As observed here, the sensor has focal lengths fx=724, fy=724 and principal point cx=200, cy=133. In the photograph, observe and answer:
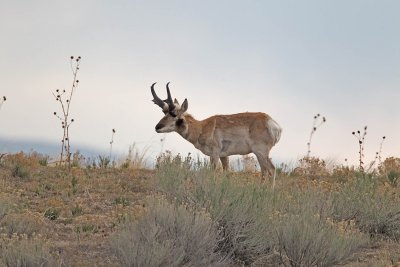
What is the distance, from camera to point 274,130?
49.7 ft

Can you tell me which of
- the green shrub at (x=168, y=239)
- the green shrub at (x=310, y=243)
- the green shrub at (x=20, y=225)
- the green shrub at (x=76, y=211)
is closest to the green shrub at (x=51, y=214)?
the green shrub at (x=76, y=211)

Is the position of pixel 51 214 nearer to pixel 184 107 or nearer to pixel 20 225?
pixel 20 225

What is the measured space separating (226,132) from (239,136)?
292mm

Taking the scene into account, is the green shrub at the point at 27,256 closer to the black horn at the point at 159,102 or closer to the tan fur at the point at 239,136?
the tan fur at the point at 239,136

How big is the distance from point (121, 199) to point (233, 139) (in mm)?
3002

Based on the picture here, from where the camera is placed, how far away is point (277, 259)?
30.7 feet

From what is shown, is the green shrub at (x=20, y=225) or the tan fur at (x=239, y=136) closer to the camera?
the green shrub at (x=20, y=225)

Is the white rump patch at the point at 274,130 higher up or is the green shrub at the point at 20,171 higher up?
the white rump patch at the point at 274,130

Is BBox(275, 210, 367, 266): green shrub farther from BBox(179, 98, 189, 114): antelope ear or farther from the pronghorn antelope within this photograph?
BBox(179, 98, 189, 114): antelope ear

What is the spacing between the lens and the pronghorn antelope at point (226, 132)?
15094mm

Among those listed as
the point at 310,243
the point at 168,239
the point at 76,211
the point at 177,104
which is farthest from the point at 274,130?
the point at 168,239

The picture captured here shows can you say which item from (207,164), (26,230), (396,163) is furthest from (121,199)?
(396,163)

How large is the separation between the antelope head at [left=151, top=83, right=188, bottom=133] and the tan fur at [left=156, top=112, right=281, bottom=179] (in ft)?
0.10

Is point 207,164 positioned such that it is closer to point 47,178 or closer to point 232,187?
point 232,187
